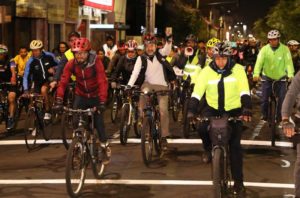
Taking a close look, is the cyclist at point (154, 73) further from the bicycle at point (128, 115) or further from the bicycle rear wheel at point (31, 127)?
the bicycle rear wheel at point (31, 127)

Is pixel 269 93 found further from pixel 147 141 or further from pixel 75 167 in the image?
pixel 75 167

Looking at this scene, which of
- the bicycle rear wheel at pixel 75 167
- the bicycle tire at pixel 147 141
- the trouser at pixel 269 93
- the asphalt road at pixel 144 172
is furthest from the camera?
the trouser at pixel 269 93

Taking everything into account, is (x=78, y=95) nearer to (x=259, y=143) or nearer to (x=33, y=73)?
(x=33, y=73)

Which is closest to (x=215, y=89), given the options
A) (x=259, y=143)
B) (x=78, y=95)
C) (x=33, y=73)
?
(x=78, y=95)

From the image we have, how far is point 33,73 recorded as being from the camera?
462 inches

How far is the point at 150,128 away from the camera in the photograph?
31.0ft

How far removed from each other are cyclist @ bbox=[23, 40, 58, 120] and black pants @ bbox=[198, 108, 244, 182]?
16.6 feet

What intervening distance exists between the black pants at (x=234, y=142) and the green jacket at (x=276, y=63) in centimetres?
465

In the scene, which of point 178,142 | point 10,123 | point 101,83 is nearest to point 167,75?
point 178,142

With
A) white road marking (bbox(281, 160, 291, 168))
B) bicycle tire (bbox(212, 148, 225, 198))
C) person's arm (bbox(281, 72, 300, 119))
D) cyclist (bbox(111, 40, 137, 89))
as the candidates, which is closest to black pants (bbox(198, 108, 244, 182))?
bicycle tire (bbox(212, 148, 225, 198))

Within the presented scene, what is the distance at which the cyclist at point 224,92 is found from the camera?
22.1 ft

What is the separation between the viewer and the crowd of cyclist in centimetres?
679

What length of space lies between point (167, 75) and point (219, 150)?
413 cm

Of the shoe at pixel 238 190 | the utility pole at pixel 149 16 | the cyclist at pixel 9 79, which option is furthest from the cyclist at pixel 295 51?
the utility pole at pixel 149 16
